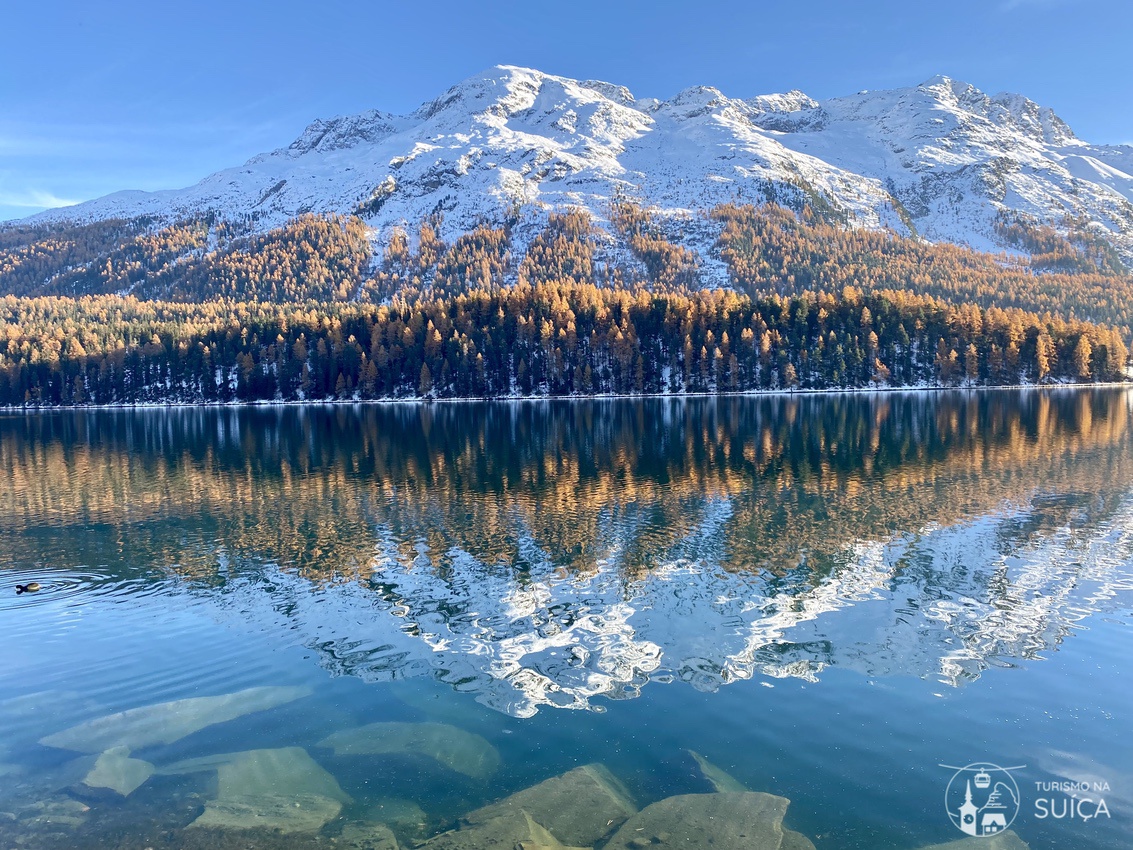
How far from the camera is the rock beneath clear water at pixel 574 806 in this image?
55.4ft

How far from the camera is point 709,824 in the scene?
16.9 metres

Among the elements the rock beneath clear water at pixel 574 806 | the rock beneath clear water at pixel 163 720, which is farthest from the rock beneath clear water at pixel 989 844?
the rock beneath clear water at pixel 163 720

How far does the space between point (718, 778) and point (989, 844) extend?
5.97m

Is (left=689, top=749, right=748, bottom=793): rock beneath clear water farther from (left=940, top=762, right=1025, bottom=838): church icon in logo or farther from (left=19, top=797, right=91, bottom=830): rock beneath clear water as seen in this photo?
(left=19, top=797, right=91, bottom=830): rock beneath clear water

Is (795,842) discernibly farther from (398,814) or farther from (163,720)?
(163,720)

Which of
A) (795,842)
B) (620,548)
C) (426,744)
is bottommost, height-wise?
(795,842)

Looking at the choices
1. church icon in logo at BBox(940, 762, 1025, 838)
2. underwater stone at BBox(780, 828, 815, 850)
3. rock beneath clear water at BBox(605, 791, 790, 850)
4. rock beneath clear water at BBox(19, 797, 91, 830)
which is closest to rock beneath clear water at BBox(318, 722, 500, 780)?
rock beneath clear water at BBox(605, 791, 790, 850)

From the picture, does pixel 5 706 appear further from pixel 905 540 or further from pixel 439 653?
pixel 905 540

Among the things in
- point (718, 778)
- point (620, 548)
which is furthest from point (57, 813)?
point (620, 548)

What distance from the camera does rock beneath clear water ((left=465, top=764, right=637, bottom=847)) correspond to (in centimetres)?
1689

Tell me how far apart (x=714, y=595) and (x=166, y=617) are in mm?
24424

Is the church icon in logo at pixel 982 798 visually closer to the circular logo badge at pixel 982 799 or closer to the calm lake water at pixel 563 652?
the circular logo badge at pixel 982 799

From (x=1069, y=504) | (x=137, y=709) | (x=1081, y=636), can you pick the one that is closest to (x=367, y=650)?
(x=137, y=709)

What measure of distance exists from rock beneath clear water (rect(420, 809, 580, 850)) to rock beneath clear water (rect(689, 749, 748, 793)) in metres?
4.32
